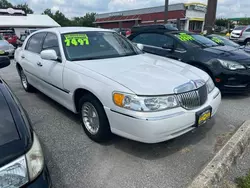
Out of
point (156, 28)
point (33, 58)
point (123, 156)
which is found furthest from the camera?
point (156, 28)

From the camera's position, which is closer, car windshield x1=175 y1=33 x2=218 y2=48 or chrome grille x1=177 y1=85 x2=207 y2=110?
chrome grille x1=177 y1=85 x2=207 y2=110

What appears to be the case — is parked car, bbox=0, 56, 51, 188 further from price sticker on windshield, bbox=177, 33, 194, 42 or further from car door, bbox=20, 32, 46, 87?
price sticker on windshield, bbox=177, 33, 194, 42

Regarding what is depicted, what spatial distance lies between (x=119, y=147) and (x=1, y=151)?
5.96ft

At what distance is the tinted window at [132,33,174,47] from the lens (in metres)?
5.70

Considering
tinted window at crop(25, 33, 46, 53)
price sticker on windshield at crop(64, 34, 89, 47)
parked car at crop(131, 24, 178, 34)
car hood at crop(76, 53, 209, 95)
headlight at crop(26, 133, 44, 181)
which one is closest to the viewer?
headlight at crop(26, 133, 44, 181)

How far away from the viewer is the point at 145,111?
2402 mm

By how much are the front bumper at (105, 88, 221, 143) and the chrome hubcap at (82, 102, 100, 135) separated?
35 cm

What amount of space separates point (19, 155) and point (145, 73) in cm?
190

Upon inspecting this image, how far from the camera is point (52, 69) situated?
3.61 meters

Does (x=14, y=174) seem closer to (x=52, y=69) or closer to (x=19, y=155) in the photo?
(x=19, y=155)

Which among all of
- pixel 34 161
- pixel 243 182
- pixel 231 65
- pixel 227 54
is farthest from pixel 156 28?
pixel 34 161

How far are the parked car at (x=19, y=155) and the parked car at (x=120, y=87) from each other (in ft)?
3.71

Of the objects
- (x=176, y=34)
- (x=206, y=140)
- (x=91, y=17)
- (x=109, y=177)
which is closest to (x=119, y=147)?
(x=109, y=177)

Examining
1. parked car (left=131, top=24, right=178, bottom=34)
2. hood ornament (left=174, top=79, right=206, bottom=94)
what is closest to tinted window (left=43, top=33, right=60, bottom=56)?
hood ornament (left=174, top=79, right=206, bottom=94)
